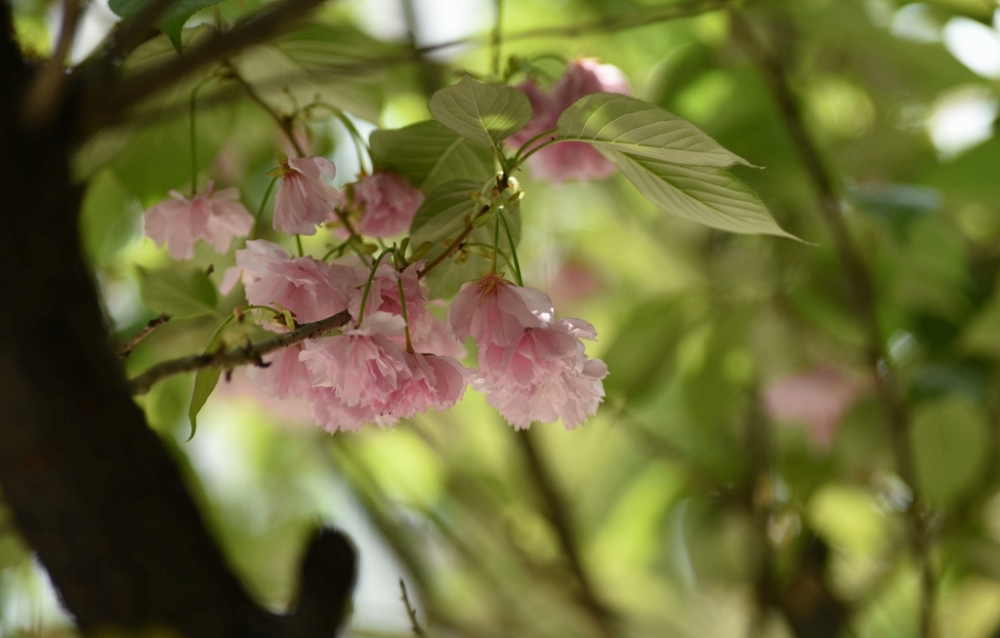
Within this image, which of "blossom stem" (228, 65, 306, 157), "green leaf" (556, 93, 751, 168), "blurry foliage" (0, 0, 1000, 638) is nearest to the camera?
"green leaf" (556, 93, 751, 168)

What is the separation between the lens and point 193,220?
0.47 m

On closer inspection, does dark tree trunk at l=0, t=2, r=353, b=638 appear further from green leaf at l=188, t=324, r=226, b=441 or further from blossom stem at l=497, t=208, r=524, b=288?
blossom stem at l=497, t=208, r=524, b=288

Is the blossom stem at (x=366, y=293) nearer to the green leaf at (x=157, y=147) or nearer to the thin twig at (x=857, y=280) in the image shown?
the green leaf at (x=157, y=147)

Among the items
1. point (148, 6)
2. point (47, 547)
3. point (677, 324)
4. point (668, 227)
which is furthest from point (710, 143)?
point (668, 227)

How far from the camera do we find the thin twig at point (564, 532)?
97cm

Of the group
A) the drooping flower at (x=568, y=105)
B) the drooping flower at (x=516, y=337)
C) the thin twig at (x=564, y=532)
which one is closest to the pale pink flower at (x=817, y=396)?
the thin twig at (x=564, y=532)

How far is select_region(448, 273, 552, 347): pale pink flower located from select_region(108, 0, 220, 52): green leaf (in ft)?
0.57

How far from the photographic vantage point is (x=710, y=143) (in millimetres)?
339

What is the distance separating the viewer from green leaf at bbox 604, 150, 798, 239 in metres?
0.37

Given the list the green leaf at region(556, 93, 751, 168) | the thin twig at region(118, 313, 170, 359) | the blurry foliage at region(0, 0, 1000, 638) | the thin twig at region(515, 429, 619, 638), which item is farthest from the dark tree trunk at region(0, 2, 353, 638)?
the thin twig at region(515, 429, 619, 638)

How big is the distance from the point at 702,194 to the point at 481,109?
115 millimetres

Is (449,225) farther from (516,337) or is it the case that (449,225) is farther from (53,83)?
(53,83)

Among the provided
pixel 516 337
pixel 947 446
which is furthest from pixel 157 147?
pixel 947 446

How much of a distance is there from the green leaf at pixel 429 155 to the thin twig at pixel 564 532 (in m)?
0.55
